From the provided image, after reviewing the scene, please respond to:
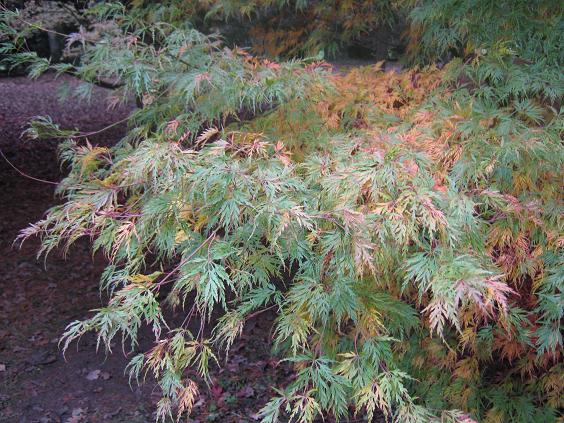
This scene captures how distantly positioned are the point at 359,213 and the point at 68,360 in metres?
3.10

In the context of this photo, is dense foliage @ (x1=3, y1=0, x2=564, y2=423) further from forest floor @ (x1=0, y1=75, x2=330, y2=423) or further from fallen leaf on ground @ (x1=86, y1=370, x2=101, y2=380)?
fallen leaf on ground @ (x1=86, y1=370, x2=101, y2=380)

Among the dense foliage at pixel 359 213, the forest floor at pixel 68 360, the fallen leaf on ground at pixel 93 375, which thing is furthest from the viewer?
the fallen leaf on ground at pixel 93 375

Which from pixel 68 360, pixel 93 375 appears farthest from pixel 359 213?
pixel 68 360

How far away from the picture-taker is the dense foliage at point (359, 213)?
1.97m

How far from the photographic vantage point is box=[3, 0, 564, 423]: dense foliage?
1972 mm

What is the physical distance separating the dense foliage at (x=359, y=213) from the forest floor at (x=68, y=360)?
53 cm

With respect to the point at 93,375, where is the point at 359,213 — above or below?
above

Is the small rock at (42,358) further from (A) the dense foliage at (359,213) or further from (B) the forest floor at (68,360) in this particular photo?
(A) the dense foliage at (359,213)

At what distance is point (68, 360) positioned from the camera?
13.9 feet

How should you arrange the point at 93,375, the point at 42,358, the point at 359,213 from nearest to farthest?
1. the point at 359,213
2. the point at 93,375
3. the point at 42,358

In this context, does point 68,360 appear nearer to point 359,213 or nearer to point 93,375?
point 93,375

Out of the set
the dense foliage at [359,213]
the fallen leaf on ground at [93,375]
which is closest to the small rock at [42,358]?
the fallen leaf on ground at [93,375]

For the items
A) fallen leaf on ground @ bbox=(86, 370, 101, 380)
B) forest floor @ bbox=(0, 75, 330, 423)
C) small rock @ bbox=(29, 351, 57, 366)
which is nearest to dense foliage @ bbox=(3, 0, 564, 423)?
forest floor @ bbox=(0, 75, 330, 423)

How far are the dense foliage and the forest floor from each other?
20.8 inches
